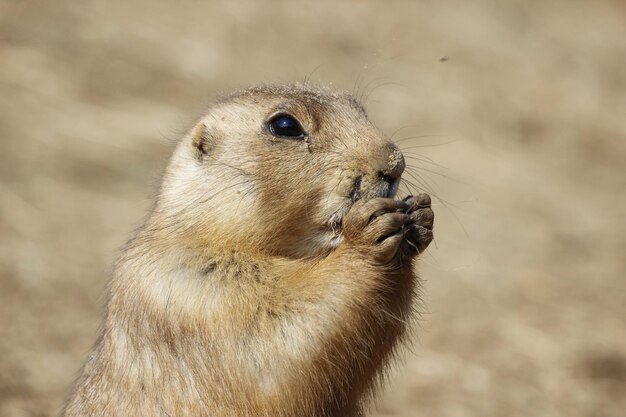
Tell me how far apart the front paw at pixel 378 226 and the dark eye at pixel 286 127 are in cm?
56

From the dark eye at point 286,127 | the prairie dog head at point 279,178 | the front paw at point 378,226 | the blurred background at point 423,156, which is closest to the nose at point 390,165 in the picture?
the prairie dog head at point 279,178

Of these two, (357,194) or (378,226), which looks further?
(357,194)

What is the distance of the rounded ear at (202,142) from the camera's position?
4.60 m

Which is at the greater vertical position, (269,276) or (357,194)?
(357,194)

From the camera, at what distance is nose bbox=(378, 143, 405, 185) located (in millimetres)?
4137

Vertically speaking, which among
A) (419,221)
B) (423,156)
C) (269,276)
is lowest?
(423,156)

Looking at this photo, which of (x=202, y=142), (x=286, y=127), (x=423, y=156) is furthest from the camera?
(x=423, y=156)

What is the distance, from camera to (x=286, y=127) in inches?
175

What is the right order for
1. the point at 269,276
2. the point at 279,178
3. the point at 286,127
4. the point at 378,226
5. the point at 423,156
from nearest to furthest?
1. the point at 378,226
2. the point at 269,276
3. the point at 279,178
4. the point at 286,127
5. the point at 423,156

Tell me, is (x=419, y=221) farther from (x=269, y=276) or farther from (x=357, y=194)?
(x=269, y=276)

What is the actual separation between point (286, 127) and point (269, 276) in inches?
30.3

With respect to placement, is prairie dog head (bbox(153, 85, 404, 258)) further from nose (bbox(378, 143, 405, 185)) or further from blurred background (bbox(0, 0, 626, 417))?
blurred background (bbox(0, 0, 626, 417))

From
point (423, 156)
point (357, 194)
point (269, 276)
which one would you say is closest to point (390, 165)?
point (357, 194)

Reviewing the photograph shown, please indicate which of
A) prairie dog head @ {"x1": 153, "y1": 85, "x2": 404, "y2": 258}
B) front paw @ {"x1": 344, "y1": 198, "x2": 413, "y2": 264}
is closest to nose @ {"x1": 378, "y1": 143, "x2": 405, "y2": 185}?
prairie dog head @ {"x1": 153, "y1": 85, "x2": 404, "y2": 258}
